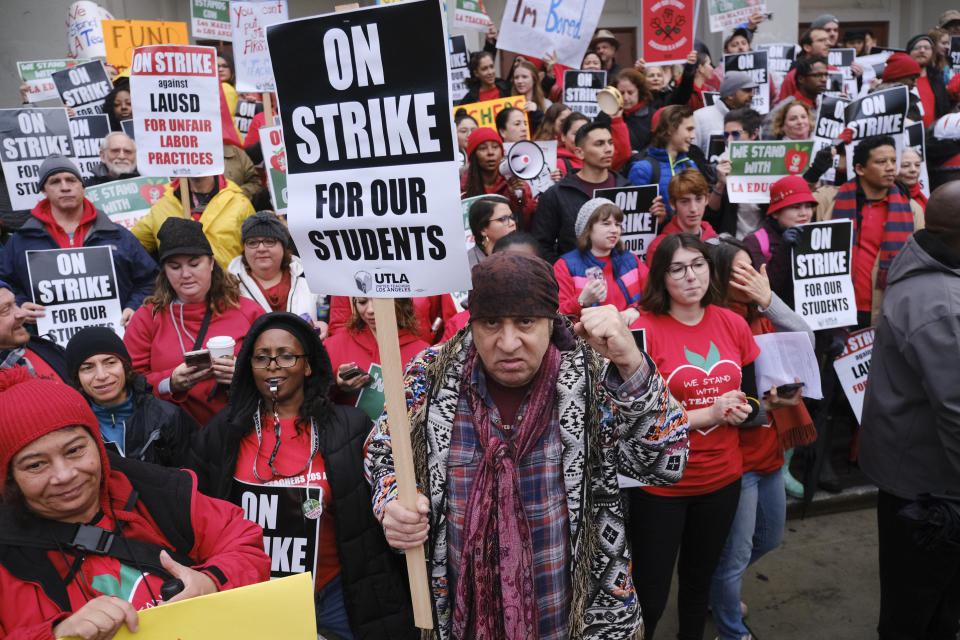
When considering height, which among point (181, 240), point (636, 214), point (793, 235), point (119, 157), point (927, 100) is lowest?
point (793, 235)

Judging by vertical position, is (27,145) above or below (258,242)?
above

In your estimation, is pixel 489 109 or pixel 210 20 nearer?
pixel 489 109

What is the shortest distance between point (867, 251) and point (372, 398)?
12.2 ft

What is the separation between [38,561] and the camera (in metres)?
1.92

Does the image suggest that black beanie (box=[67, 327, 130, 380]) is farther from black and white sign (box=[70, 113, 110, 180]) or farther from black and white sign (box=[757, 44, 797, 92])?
black and white sign (box=[757, 44, 797, 92])

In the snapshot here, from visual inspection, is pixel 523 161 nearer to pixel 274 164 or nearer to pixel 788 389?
pixel 274 164

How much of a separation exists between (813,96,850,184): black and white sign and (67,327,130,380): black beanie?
21.3 feet

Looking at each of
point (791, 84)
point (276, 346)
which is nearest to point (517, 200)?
point (276, 346)

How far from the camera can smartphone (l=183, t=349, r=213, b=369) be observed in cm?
338

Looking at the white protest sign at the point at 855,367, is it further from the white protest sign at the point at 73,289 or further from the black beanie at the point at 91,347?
the white protest sign at the point at 73,289

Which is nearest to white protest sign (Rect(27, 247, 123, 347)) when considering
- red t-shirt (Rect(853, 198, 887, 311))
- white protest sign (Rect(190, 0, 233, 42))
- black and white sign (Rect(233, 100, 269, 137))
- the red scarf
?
the red scarf

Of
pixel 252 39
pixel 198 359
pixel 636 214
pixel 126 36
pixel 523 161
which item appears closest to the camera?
pixel 198 359

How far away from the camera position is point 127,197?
598cm

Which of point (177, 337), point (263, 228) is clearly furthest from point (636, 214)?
point (177, 337)
